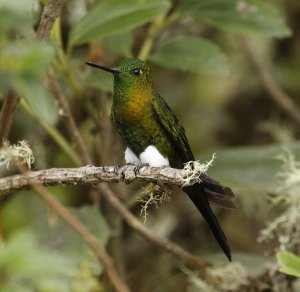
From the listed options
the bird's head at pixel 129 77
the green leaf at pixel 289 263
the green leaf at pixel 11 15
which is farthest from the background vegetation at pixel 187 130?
the green leaf at pixel 11 15

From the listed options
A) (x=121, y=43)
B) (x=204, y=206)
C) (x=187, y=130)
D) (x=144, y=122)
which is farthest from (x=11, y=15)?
(x=187, y=130)

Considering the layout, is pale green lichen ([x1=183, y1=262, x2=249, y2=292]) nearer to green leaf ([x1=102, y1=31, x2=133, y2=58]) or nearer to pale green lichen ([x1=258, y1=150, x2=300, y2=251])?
pale green lichen ([x1=258, y1=150, x2=300, y2=251])

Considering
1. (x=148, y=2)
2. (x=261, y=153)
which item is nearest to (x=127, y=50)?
(x=148, y=2)

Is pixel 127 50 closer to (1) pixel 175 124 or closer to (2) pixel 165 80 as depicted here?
(1) pixel 175 124

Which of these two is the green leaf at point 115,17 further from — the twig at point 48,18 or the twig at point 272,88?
the twig at point 272,88

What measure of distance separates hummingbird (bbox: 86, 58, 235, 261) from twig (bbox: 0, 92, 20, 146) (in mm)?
711

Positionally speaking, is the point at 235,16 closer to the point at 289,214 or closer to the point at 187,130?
the point at 289,214

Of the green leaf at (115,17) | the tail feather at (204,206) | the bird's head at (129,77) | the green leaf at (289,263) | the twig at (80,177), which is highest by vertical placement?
the green leaf at (115,17)

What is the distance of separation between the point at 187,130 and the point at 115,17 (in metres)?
1.56

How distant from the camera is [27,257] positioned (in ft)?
3.45

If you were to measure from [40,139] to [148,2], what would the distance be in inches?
45.5

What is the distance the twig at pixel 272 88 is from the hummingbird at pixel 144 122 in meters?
1.11

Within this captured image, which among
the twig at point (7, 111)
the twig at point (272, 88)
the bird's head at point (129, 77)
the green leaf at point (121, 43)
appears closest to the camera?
the twig at point (7, 111)

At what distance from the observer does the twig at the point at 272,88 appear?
365 centimetres
